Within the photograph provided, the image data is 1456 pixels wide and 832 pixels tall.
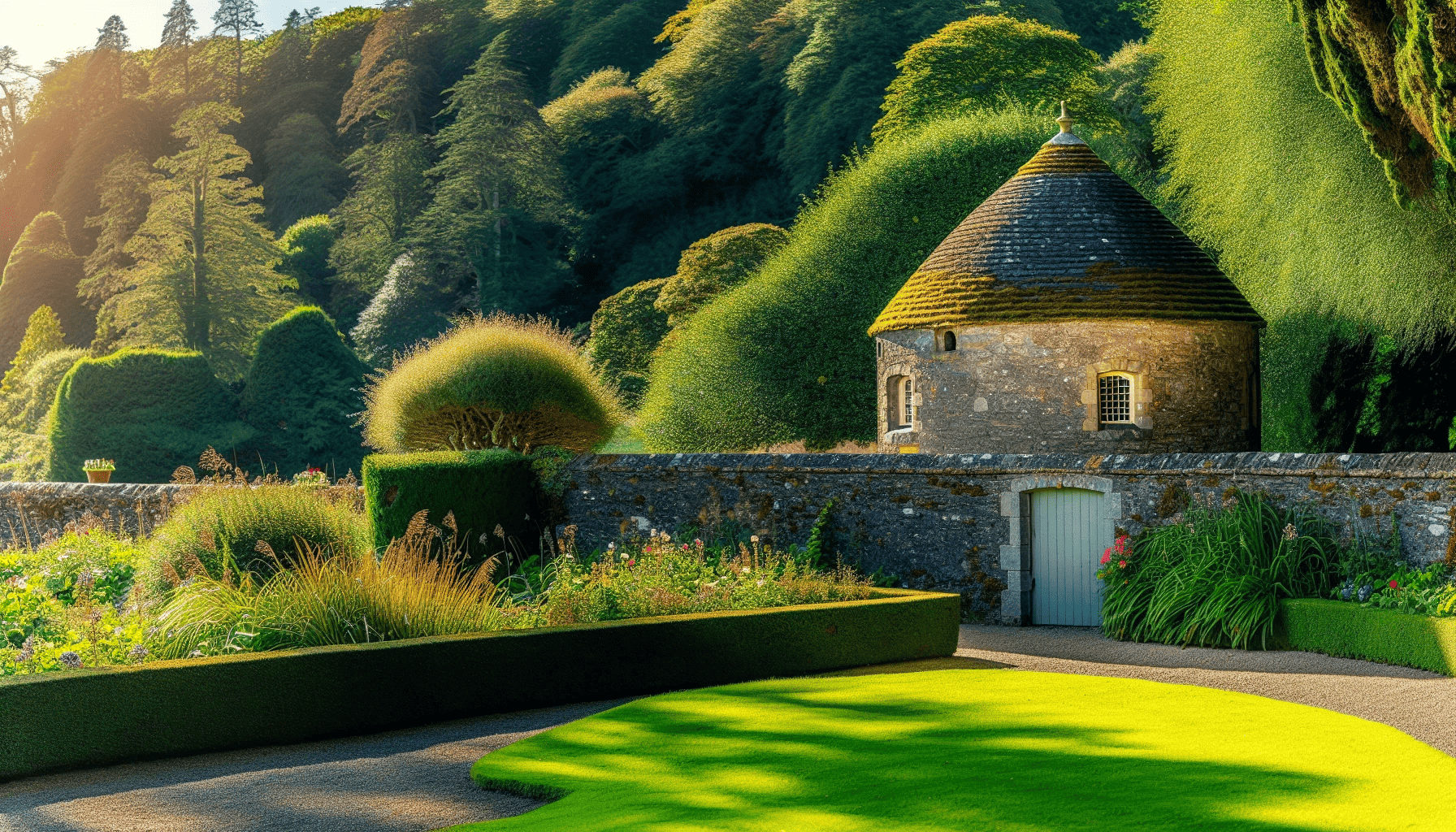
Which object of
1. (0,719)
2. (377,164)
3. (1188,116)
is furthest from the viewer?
(377,164)

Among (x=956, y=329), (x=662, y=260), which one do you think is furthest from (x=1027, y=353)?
(x=662, y=260)

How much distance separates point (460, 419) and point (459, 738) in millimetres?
9084

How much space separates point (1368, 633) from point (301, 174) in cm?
5847

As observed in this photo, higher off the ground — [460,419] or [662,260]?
[662,260]

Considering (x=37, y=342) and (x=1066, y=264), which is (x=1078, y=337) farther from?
(x=37, y=342)

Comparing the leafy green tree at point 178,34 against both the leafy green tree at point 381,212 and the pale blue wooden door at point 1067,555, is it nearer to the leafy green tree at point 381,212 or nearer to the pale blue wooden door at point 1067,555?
the leafy green tree at point 381,212

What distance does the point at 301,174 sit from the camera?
61219mm

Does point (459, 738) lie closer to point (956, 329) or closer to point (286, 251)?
point (956, 329)

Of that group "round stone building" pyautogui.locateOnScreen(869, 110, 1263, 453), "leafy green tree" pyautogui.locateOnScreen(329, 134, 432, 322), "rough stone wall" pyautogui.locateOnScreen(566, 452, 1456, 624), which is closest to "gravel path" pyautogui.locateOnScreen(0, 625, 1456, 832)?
"rough stone wall" pyautogui.locateOnScreen(566, 452, 1456, 624)

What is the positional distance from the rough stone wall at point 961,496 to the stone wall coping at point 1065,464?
12mm

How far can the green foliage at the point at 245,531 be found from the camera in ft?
40.0

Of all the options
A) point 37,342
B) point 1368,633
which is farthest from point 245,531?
point 37,342

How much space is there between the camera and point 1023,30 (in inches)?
1357

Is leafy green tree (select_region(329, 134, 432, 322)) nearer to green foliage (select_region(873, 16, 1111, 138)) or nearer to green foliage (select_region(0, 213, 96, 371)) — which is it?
green foliage (select_region(0, 213, 96, 371))
